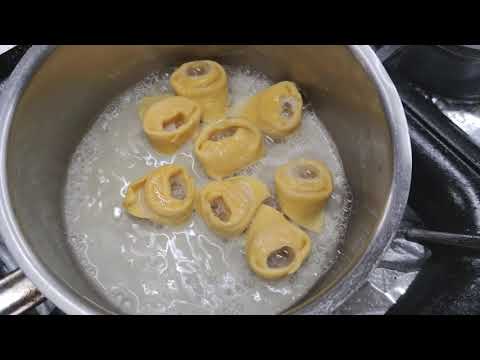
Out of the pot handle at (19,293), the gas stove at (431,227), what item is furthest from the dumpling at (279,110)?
the pot handle at (19,293)

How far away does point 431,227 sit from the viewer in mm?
1003

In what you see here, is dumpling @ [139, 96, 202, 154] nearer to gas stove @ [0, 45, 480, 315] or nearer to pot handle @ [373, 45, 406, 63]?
gas stove @ [0, 45, 480, 315]

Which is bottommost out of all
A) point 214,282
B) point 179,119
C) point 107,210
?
point 214,282

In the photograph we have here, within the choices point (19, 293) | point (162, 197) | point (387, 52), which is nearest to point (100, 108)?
point (162, 197)

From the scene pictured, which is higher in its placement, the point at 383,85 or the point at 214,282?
the point at 383,85

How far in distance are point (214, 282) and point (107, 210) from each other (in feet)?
0.94

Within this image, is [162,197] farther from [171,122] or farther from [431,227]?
[431,227]

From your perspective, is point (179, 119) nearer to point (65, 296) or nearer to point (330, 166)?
point (330, 166)

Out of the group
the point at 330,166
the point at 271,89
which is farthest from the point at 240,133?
the point at 330,166

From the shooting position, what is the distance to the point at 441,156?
97 centimetres

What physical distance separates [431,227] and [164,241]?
0.58 m

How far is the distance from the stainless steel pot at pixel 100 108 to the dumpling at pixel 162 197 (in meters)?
0.17

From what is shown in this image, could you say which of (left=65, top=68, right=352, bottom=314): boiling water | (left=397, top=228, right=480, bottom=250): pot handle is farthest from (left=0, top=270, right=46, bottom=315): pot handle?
(left=397, top=228, right=480, bottom=250): pot handle

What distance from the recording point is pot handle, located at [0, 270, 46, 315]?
732mm
